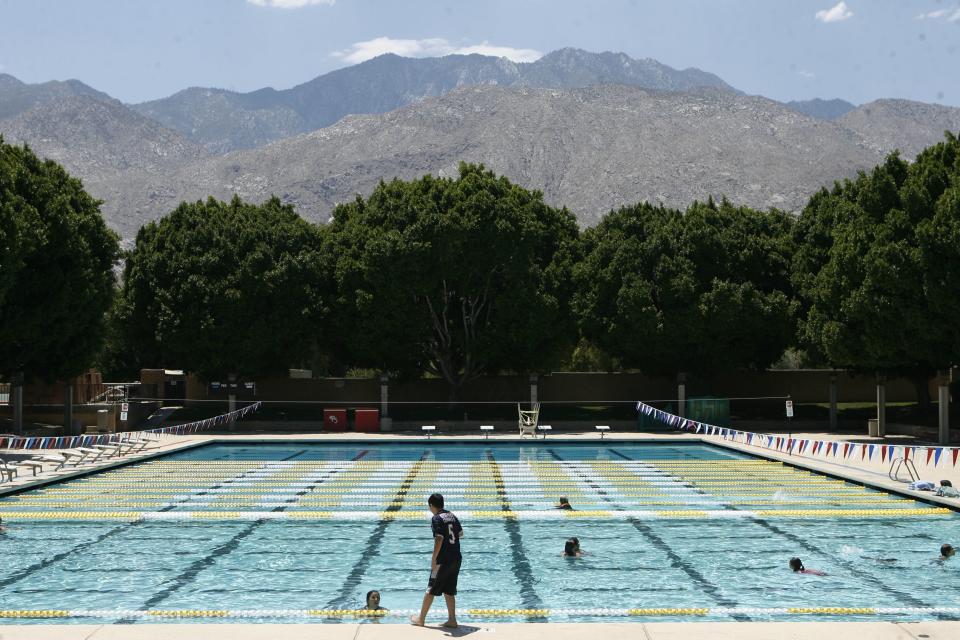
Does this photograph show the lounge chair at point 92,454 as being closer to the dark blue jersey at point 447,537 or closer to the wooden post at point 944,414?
the dark blue jersey at point 447,537

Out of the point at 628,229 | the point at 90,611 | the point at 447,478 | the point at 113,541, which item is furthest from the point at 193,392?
the point at 90,611

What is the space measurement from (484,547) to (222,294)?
32.7m

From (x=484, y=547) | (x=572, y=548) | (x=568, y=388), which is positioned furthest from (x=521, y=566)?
(x=568, y=388)

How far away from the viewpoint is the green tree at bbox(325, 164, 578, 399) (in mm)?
45969

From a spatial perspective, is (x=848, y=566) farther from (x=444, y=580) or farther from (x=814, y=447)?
(x=814, y=447)

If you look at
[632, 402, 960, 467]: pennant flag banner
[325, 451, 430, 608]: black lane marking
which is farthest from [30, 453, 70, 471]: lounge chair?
[325, 451, 430, 608]: black lane marking

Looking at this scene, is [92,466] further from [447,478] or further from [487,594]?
[487,594]

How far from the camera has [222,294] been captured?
4625cm

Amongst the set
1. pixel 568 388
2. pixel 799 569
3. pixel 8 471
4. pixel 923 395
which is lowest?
pixel 799 569

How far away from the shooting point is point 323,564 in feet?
49.6

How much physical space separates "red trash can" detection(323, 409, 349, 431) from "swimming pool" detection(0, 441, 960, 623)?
658 inches

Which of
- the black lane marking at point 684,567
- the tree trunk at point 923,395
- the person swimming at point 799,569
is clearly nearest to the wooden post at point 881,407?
the tree trunk at point 923,395

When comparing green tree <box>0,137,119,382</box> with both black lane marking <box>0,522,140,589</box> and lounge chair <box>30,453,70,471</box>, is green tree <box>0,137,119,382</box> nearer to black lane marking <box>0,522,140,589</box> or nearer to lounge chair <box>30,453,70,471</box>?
lounge chair <box>30,453,70,471</box>

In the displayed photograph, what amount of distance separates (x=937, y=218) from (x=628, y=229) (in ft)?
59.0
